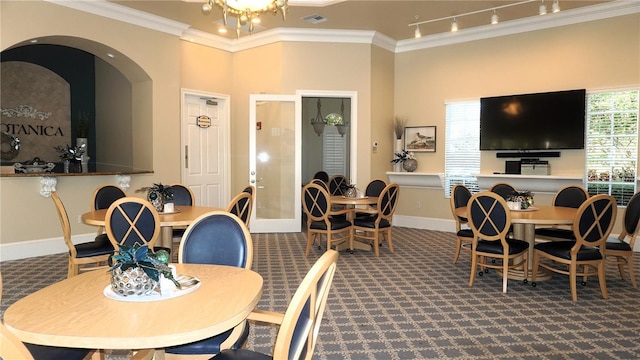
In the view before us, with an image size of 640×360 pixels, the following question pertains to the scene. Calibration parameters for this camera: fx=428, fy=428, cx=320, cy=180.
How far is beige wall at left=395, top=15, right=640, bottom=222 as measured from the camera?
599 centimetres

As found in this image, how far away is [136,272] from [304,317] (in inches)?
27.2

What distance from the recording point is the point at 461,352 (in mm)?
2812

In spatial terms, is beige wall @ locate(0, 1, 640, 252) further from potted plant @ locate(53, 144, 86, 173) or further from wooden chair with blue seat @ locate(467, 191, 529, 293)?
wooden chair with blue seat @ locate(467, 191, 529, 293)

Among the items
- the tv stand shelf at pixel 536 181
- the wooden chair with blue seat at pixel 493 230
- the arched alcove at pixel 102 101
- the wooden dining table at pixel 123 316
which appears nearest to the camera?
the wooden dining table at pixel 123 316

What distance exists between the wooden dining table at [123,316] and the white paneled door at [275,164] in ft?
17.7

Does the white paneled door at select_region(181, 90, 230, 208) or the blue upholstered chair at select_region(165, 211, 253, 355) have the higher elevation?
the white paneled door at select_region(181, 90, 230, 208)

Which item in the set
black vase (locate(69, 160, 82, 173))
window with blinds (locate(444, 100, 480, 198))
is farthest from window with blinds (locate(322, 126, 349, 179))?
black vase (locate(69, 160, 82, 173))

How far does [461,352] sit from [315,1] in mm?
4879

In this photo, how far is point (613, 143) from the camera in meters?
6.03

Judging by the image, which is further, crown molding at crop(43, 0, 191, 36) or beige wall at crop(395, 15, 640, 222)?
beige wall at crop(395, 15, 640, 222)

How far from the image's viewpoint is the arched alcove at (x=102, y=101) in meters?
6.61

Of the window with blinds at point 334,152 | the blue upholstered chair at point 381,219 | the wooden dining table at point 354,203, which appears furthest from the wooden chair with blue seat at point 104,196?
the window with blinds at point 334,152

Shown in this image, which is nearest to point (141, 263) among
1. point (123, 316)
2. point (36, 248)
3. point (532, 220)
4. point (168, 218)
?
point (123, 316)

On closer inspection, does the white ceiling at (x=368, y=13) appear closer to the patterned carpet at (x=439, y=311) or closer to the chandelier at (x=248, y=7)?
the chandelier at (x=248, y=7)
